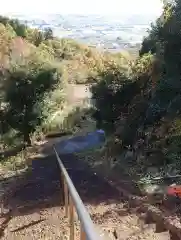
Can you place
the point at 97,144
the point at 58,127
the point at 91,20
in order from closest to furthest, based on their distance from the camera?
the point at 97,144
the point at 58,127
the point at 91,20

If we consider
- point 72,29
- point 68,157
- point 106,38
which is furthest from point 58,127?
point 72,29

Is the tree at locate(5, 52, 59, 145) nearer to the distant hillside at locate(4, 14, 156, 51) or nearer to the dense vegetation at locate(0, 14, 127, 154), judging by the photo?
the dense vegetation at locate(0, 14, 127, 154)

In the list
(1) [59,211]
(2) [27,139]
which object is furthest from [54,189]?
(2) [27,139]

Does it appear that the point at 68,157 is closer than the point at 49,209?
No

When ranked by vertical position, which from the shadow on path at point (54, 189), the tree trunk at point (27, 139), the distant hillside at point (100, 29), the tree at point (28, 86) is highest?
the distant hillside at point (100, 29)

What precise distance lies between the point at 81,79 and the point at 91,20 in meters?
15.4

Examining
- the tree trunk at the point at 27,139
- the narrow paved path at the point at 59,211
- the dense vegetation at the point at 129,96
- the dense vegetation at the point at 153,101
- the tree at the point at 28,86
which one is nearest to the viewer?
the narrow paved path at the point at 59,211

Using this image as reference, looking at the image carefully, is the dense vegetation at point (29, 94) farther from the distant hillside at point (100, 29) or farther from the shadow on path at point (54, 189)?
the distant hillside at point (100, 29)

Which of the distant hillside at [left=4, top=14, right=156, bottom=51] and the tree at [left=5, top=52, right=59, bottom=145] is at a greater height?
the distant hillside at [left=4, top=14, right=156, bottom=51]

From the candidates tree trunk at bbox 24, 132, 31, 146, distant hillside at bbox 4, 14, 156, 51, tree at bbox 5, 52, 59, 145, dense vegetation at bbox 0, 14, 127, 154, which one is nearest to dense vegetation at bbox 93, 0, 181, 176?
dense vegetation at bbox 0, 14, 127, 154

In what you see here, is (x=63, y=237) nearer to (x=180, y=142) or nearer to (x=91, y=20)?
(x=180, y=142)

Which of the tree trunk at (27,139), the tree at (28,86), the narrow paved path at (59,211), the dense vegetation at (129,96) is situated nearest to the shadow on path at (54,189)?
the narrow paved path at (59,211)

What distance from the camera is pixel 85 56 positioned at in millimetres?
37812

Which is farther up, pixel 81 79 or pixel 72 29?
pixel 72 29
